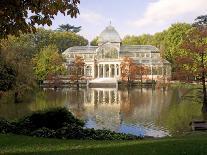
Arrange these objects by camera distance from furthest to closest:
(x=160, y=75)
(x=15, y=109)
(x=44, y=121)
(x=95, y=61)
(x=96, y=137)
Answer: (x=95, y=61)
(x=160, y=75)
(x=15, y=109)
(x=44, y=121)
(x=96, y=137)

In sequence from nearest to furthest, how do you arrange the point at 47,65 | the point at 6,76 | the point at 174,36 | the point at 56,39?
the point at 6,76 → the point at 47,65 → the point at 174,36 → the point at 56,39

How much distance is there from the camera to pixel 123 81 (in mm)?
65125

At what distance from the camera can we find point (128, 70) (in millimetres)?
64875

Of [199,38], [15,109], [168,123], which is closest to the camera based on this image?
[168,123]

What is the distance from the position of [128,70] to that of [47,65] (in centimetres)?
1364

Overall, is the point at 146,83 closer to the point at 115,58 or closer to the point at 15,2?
the point at 115,58

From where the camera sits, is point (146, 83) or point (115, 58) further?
point (115, 58)

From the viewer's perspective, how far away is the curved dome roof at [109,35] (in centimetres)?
8058

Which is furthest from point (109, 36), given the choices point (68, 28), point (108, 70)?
point (68, 28)

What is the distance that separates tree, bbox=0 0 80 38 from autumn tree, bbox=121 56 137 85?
56004 millimetres

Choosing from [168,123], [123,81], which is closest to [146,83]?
[123,81]

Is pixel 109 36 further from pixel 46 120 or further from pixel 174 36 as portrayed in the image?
pixel 46 120

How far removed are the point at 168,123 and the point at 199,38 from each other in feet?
22.5

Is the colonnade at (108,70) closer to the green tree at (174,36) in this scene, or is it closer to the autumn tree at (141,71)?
the autumn tree at (141,71)
